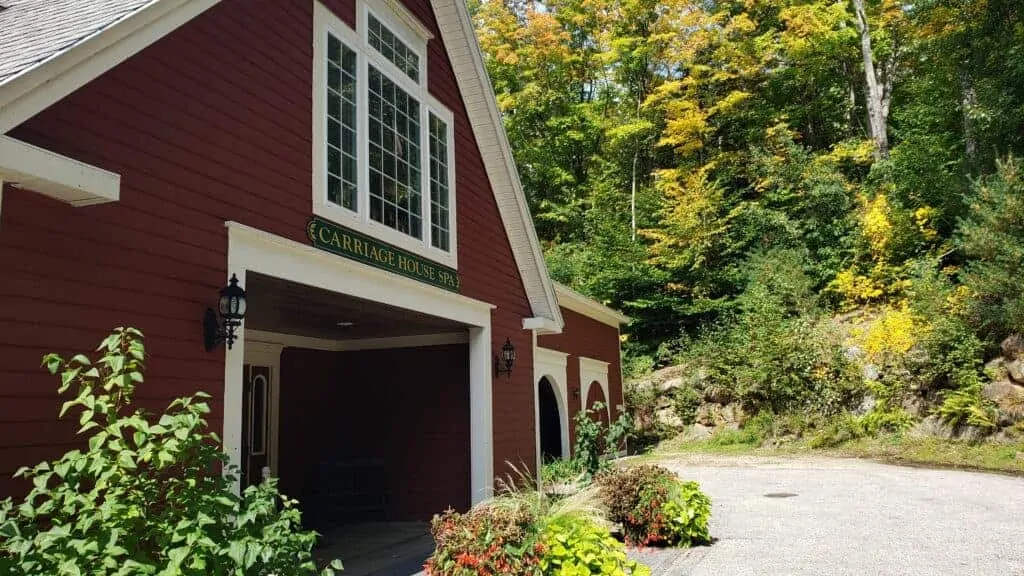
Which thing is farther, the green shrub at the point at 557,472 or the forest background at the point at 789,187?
the forest background at the point at 789,187

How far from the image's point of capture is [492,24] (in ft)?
102

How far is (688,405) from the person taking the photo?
22.1 meters

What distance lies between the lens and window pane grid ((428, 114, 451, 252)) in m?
8.52

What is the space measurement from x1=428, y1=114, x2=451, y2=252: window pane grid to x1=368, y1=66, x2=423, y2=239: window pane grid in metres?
0.38

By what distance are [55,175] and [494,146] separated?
6.35 metres

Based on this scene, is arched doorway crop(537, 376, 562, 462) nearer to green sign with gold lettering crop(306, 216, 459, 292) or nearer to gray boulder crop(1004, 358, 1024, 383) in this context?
green sign with gold lettering crop(306, 216, 459, 292)

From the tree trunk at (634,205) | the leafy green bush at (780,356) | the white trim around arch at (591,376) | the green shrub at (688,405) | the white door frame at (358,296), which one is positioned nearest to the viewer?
the white door frame at (358,296)

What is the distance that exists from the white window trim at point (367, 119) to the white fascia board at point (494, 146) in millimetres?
537

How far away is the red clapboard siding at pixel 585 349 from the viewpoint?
16656 millimetres

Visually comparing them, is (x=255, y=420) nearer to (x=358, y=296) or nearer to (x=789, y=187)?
(x=358, y=296)

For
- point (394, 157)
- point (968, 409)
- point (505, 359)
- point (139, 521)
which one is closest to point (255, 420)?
point (505, 359)

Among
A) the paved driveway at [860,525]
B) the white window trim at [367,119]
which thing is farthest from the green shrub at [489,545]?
the white window trim at [367,119]

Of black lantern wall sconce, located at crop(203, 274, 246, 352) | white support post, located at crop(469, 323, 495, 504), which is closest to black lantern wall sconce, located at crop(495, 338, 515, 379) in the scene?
white support post, located at crop(469, 323, 495, 504)

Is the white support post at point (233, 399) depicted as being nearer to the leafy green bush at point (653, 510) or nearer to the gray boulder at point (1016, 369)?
the leafy green bush at point (653, 510)
